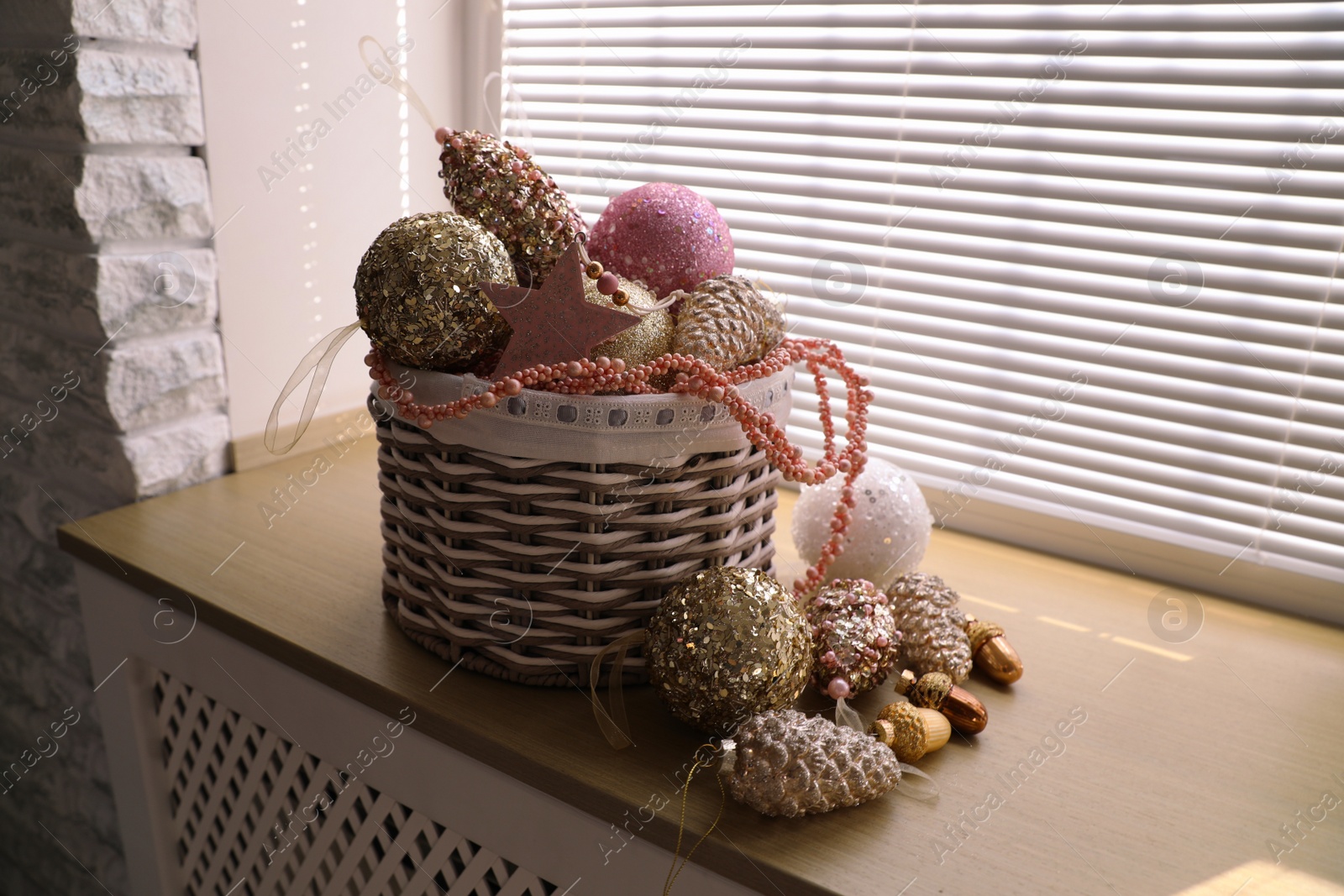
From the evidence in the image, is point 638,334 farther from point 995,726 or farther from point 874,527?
point 995,726

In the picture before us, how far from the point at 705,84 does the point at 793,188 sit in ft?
0.67

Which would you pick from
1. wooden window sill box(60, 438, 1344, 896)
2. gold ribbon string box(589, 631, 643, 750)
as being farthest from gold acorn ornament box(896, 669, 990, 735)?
gold ribbon string box(589, 631, 643, 750)

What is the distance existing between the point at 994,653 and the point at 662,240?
50 cm

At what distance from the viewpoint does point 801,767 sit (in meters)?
0.65

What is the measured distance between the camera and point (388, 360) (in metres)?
0.78

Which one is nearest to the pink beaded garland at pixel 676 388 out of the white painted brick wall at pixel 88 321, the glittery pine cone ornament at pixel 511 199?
the glittery pine cone ornament at pixel 511 199

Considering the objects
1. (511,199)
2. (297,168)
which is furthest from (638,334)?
(297,168)

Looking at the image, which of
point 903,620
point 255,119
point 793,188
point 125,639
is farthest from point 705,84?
point 125,639

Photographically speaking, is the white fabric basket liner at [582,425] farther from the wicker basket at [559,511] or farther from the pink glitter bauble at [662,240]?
the pink glitter bauble at [662,240]

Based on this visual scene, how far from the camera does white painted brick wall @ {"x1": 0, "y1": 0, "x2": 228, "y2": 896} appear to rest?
3.36 ft

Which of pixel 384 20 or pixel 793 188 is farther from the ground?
pixel 384 20

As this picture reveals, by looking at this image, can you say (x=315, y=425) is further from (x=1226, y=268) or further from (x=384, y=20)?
(x=1226, y=268)

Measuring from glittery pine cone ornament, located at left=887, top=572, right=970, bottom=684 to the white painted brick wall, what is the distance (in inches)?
36.4

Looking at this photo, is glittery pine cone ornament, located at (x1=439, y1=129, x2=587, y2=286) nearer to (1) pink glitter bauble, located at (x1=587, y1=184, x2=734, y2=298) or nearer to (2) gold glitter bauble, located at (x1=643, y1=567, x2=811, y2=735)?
(1) pink glitter bauble, located at (x1=587, y1=184, x2=734, y2=298)
